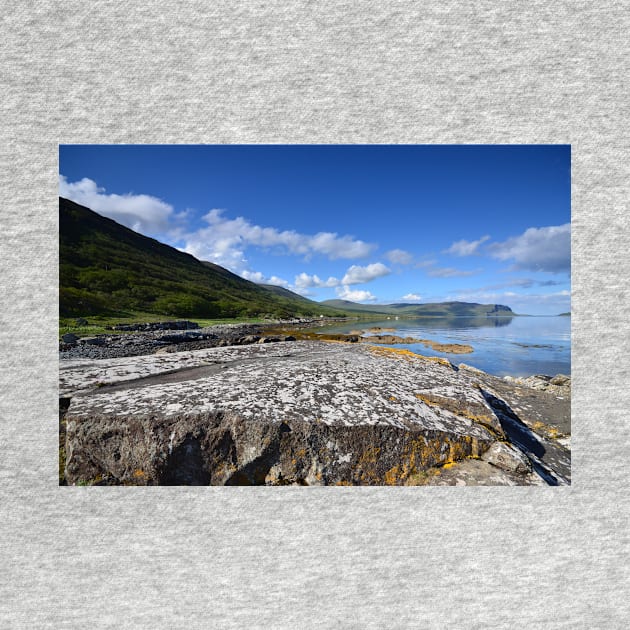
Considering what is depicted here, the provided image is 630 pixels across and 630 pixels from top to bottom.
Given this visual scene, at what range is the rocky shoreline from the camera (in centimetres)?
170

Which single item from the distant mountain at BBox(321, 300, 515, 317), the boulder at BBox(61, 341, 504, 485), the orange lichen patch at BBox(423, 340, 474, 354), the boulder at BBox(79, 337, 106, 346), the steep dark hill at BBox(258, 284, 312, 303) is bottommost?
the boulder at BBox(61, 341, 504, 485)

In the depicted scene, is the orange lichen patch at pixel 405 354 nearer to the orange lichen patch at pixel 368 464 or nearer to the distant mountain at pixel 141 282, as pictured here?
the distant mountain at pixel 141 282

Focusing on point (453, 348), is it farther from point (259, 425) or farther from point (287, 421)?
point (259, 425)

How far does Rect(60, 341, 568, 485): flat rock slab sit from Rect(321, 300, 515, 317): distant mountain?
1.71ft

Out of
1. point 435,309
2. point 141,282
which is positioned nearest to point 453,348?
point 435,309

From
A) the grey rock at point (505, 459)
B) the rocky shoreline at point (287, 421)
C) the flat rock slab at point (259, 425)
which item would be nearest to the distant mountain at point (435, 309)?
the rocky shoreline at point (287, 421)

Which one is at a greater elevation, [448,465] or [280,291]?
[280,291]

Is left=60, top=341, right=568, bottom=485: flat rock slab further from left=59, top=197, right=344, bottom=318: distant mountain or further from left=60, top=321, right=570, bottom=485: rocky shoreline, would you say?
left=59, top=197, right=344, bottom=318: distant mountain

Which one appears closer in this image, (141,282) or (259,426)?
(259,426)

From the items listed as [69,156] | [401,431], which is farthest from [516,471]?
[69,156]

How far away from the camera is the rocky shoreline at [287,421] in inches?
67.0

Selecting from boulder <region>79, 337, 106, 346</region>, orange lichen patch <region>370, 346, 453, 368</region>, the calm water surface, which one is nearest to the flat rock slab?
boulder <region>79, 337, 106, 346</region>

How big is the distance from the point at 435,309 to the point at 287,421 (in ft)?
4.19

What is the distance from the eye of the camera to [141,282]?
2.06 m
